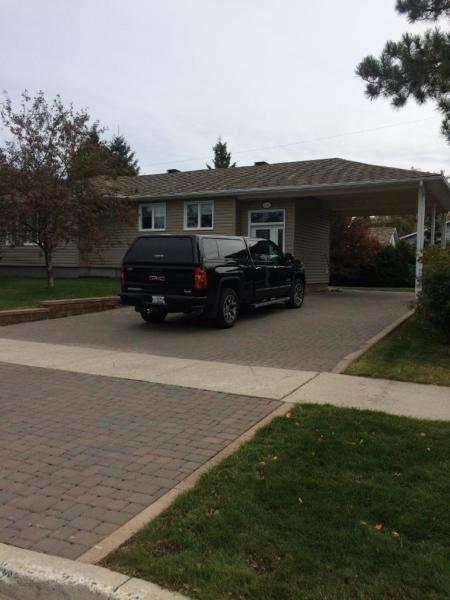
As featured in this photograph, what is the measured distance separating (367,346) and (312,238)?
13127mm

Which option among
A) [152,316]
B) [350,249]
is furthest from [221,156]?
[152,316]

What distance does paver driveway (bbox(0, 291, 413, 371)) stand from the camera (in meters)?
9.08

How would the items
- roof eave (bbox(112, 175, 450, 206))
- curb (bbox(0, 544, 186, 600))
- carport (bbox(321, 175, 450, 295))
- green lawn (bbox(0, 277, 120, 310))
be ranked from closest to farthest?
curb (bbox(0, 544, 186, 600)) → green lawn (bbox(0, 277, 120, 310)) → roof eave (bbox(112, 175, 450, 206)) → carport (bbox(321, 175, 450, 295))

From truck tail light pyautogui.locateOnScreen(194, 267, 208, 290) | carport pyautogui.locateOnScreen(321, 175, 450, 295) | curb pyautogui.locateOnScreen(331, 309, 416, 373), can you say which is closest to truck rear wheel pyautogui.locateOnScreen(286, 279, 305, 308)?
curb pyautogui.locateOnScreen(331, 309, 416, 373)

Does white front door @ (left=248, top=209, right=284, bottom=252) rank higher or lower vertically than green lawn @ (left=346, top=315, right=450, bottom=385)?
higher

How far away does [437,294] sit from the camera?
9.25 meters

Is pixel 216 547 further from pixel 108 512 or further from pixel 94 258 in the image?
pixel 94 258

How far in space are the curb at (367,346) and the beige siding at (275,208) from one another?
750 cm

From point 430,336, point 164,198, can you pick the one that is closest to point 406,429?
point 430,336

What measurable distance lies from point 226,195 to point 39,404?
15.4 metres

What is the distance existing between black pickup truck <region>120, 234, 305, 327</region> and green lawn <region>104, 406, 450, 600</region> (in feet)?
21.2

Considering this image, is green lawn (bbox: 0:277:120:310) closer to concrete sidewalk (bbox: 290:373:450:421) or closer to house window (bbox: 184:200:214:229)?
house window (bbox: 184:200:214:229)

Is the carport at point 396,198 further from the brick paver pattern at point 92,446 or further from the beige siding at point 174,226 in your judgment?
the brick paver pattern at point 92,446

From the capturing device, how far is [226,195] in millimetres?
20625
